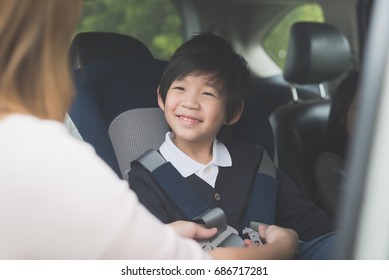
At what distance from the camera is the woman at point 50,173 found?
880mm

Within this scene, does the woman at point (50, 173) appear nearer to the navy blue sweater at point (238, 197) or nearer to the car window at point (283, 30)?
the navy blue sweater at point (238, 197)

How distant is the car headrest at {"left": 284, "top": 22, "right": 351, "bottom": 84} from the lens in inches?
95.3

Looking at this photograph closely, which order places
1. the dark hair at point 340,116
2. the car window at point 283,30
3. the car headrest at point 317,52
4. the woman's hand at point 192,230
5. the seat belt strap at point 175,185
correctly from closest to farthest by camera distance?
1. the woman's hand at point 192,230
2. the seat belt strap at point 175,185
3. the dark hair at point 340,116
4. the car headrest at point 317,52
5. the car window at point 283,30

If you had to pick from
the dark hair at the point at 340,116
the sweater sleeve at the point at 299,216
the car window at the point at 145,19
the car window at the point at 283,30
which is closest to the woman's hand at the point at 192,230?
the sweater sleeve at the point at 299,216

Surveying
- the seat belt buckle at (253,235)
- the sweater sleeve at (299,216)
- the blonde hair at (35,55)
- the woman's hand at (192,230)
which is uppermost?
the blonde hair at (35,55)

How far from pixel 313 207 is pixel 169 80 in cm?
39

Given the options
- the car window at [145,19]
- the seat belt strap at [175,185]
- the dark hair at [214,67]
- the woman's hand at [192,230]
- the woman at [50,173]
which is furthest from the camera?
the car window at [145,19]

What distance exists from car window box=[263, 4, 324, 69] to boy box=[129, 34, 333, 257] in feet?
3.71

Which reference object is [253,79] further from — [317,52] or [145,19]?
[317,52]

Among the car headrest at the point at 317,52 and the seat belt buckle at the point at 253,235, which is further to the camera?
the car headrest at the point at 317,52

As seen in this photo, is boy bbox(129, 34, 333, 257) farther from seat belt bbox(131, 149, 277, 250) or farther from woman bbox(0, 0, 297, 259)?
woman bbox(0, 0, 297, 259)

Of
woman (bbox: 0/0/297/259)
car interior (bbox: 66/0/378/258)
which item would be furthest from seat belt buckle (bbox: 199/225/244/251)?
woman (bbox: 0/0/297/259)

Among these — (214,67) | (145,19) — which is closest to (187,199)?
(214,67)

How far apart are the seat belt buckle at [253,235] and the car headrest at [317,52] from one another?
1.03m
